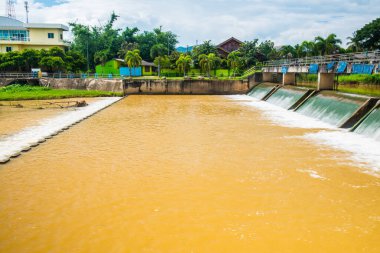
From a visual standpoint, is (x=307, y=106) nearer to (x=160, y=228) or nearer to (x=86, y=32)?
(x=160, y=228)

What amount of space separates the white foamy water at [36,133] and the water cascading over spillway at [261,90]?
18.2 meters

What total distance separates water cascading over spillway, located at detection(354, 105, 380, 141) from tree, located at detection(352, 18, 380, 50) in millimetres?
41619

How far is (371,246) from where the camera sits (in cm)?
657

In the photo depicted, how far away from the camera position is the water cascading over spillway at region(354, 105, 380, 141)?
1544 centimetres

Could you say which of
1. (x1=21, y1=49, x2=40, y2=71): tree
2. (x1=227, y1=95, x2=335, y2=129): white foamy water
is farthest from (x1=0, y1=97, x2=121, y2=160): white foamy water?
(x1=21, y1=49, x2=40, y2=71): tree

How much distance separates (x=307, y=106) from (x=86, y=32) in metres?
50.2

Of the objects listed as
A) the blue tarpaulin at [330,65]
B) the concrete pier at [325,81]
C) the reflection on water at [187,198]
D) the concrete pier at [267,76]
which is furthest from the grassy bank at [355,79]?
the reflection on water at [187,198]

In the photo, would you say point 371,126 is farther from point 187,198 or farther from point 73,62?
point 73,62

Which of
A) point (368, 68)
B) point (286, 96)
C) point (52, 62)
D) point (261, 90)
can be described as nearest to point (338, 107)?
point (368, 68)

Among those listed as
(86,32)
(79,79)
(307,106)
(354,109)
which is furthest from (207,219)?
(86,32)

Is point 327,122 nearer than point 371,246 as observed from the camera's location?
No

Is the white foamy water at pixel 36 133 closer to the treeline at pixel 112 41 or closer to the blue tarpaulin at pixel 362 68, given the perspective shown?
the blue tarpaulin at pixel 362 68

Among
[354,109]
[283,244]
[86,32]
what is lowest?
[283,244]

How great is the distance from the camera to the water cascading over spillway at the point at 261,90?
3541 cm
